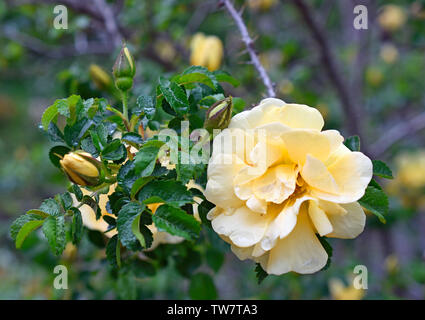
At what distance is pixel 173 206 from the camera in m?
0.61

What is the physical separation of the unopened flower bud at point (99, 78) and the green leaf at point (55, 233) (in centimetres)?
57

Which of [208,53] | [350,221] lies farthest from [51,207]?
[208,53]

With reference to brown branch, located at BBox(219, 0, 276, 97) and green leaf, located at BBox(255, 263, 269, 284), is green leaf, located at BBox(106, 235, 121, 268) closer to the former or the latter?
green leaf, located at BBox(255, 263, 269, 284)

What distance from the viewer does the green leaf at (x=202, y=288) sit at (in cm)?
102

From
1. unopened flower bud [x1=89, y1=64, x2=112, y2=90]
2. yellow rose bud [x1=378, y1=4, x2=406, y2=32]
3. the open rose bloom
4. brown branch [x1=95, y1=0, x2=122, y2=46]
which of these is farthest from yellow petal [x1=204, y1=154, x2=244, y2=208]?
yellow rose bud [x1=378, y1=4, x2=406, y2=32]

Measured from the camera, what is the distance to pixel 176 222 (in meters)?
0.62

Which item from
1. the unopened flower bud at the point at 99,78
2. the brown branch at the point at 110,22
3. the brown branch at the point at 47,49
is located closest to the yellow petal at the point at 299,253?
the unopened flower bud at the point at 99,78

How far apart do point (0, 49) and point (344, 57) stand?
1.90 meters

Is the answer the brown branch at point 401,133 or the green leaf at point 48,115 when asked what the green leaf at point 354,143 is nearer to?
the green leaf at point 48,115

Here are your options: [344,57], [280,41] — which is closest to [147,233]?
[280,41]

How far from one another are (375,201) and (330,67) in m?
1.06

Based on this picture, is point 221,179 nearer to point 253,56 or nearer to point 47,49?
point 253,56

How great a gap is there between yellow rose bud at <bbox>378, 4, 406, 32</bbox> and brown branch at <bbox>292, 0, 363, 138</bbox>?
3.76 ft
